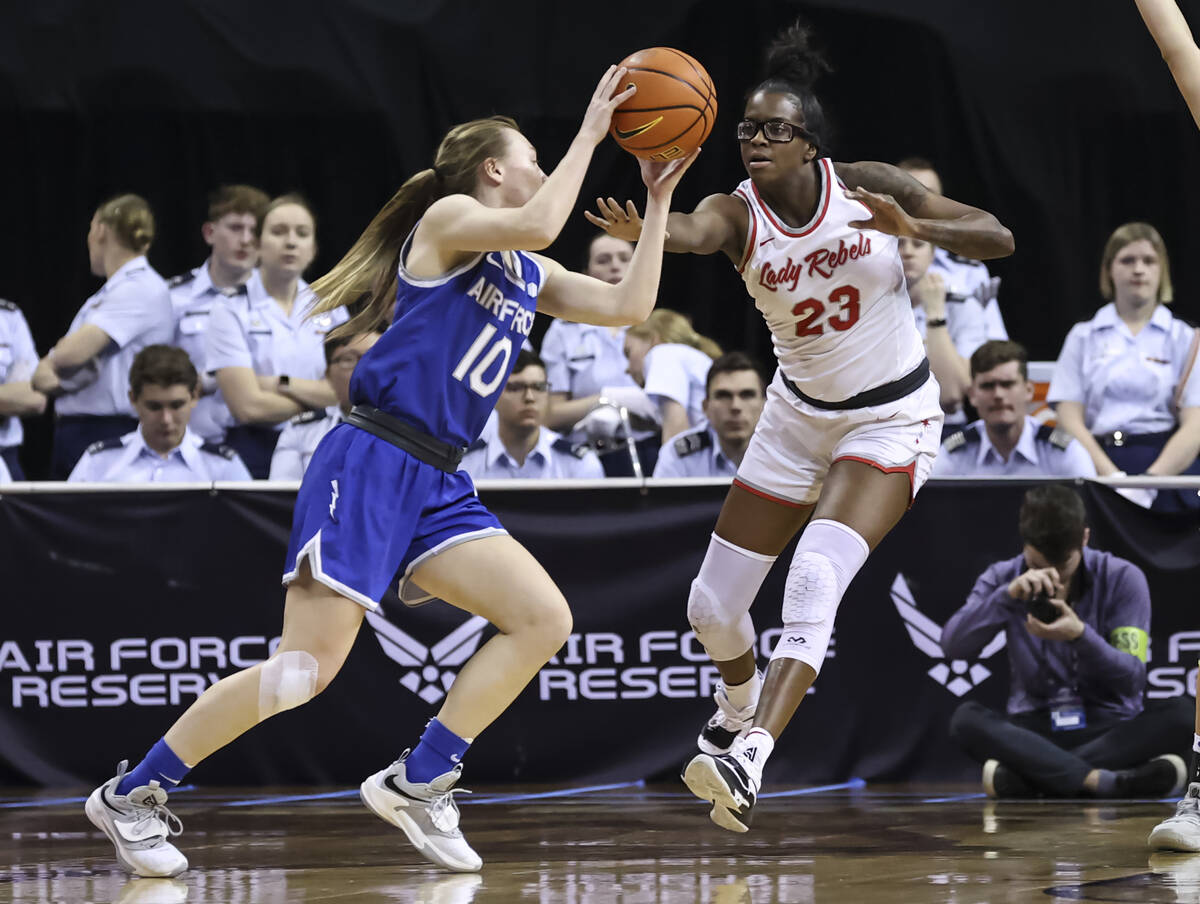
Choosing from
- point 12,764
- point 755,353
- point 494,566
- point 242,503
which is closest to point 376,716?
point 242,503

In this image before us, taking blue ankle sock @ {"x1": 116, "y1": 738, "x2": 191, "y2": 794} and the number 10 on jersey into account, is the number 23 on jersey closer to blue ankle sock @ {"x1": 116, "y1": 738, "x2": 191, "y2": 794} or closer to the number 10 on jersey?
the number 10 on jersey

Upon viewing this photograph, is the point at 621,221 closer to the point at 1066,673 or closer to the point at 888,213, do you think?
the point at 888,213

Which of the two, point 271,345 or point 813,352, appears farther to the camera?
point 271,345

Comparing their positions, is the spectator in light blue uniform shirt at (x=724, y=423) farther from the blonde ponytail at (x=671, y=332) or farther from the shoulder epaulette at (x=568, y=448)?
the blonde ponytail at (x=671, y=332)

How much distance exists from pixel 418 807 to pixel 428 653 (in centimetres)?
265

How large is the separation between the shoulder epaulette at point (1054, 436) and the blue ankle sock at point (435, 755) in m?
3.95

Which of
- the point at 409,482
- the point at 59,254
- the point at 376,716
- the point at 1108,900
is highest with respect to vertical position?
the point at 59,254

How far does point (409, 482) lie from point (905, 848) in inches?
71.4

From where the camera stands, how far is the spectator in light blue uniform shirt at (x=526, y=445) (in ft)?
26.5

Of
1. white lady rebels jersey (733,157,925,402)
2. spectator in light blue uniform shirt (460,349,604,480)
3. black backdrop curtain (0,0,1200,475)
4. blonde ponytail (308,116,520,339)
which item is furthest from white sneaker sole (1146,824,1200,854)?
black backdrop curtain (0,0,1200,475)

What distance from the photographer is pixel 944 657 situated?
24.2ft

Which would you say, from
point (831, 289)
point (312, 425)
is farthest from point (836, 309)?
point (312, 425)

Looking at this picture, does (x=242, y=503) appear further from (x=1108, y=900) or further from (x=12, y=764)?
(x=1108, y=900)

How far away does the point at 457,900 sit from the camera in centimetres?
422
